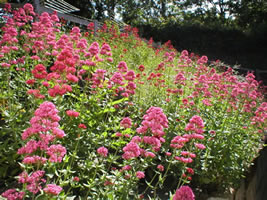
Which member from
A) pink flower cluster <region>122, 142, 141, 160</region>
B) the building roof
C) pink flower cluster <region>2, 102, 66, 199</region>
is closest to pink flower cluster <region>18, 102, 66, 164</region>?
pink flower cluster <region>2, 102, 66, 199</region>

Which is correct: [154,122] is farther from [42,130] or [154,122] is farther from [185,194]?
[42,130]

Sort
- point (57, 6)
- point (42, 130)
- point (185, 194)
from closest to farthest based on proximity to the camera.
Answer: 1. point (185, 194)
2. point (42, 130)
3. point (57, 6)

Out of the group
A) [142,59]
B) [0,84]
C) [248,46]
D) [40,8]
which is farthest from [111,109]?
[248,46]

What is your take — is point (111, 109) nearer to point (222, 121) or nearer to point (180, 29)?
point (222, 121)

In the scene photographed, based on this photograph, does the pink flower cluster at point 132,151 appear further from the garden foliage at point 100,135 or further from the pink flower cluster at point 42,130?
the pink flower cluster at point 42,130

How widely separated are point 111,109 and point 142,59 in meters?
5.29

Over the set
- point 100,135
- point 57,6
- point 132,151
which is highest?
point 57,6

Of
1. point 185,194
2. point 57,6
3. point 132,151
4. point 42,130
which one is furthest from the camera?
point 57,6

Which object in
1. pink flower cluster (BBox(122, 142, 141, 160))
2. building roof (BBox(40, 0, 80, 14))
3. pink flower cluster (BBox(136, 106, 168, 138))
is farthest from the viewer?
building roof (BBox(40, 0, 80, 14))

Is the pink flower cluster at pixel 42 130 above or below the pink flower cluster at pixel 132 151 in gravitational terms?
above

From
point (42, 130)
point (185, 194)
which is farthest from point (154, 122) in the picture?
point (42, 130)

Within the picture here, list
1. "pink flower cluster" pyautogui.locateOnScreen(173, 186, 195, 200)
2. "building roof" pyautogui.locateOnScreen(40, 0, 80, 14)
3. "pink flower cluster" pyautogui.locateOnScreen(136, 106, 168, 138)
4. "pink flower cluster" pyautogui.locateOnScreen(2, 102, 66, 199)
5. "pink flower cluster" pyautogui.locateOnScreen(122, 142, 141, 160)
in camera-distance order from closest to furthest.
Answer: "pink flower cluster" pyautogui.locateOnScreen(173, 186, 195, 200) < "pink flower cluster" pyautogui.locateOnScreen(2, 102, 66, 199) < "pink flower cluster" pyautogui.locateOnScreen(122, 142, 141, 160) < "pink flower cluster" pyautogui.locateOnScreen(136, 106, 168, 138) < "building roof" pyautogui.locateOnScreen(40, 0, 80, 14)

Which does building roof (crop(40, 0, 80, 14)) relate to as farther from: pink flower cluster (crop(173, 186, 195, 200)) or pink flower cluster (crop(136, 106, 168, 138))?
pink flower cluster (crop(173, 186, 195, 200))

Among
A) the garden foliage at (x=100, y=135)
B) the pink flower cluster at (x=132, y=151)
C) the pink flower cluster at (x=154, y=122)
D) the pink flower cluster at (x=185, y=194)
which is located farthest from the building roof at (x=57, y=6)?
the pink flower cluster at (x=185, y=194)
